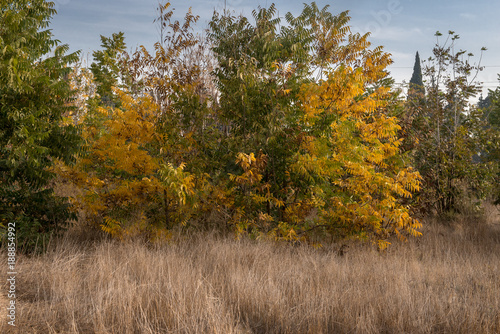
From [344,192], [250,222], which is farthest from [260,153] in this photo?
[344,192]

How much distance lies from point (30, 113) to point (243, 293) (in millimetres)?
3979

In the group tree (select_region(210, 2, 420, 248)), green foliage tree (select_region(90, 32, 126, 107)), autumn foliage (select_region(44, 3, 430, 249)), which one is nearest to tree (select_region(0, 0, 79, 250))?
autumn foliage (select_region(44, 3, 430, 249))

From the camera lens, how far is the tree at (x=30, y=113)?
5.36m

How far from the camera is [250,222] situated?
6.96 metres

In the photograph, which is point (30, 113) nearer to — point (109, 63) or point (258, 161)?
point (258, 161)

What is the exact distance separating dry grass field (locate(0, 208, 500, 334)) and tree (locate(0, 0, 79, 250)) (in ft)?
3.45

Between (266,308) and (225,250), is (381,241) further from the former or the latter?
(266,308)

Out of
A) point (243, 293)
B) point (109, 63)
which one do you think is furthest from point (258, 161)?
point (109, 63)

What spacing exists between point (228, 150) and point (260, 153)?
92cm

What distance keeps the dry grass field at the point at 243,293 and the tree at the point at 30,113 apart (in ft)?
3.45

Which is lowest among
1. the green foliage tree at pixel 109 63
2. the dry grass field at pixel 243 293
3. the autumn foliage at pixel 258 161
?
the dry grass field at pixel 243 293

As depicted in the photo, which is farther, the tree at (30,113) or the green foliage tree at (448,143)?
the green foliage tree at (448,143)

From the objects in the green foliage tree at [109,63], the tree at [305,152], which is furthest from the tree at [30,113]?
the green foliage tree at [109,63]

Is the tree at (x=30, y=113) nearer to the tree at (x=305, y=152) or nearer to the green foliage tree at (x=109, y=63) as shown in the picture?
the tree at (x=305, y=152)
